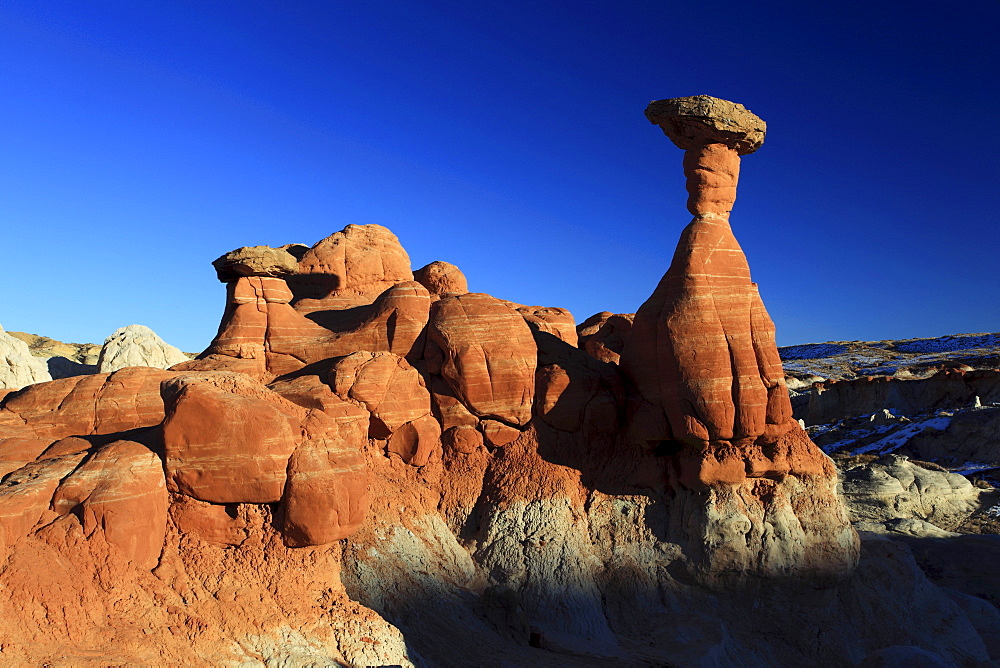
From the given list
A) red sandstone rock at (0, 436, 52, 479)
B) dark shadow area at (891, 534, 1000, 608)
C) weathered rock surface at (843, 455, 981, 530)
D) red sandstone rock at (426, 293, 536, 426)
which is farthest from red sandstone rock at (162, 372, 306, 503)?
weathered rock surface at (843, 455, 981, 530)

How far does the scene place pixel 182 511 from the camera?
40.9ft

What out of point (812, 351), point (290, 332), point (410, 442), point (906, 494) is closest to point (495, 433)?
point (410, 442)

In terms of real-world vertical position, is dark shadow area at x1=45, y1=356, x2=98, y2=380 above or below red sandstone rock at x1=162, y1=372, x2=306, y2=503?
above

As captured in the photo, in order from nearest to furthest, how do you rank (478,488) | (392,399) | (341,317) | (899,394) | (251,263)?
(392,399)
(478,488)
(251,263)
(341,317)
(899,394)

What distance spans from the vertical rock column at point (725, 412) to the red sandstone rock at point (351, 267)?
9.43 meters

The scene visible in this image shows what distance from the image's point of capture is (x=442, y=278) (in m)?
26.1

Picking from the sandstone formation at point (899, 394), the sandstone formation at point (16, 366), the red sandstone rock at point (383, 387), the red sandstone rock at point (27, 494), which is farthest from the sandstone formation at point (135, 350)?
the sandstone formation at point (899, 394)

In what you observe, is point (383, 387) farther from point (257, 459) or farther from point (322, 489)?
point (257, 459)

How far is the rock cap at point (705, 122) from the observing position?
18109 millimetres

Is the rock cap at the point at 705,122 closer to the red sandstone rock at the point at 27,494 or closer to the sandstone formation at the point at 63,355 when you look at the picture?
the red sandstone rock at the point at 27,494

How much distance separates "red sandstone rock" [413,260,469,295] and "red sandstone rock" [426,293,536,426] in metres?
7.18

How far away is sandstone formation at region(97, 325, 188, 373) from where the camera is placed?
29453 millimetres

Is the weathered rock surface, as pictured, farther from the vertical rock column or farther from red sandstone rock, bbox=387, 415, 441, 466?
red sandstone rock, bbox=387, 415, 441, 466

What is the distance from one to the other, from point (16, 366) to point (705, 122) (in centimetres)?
2635
